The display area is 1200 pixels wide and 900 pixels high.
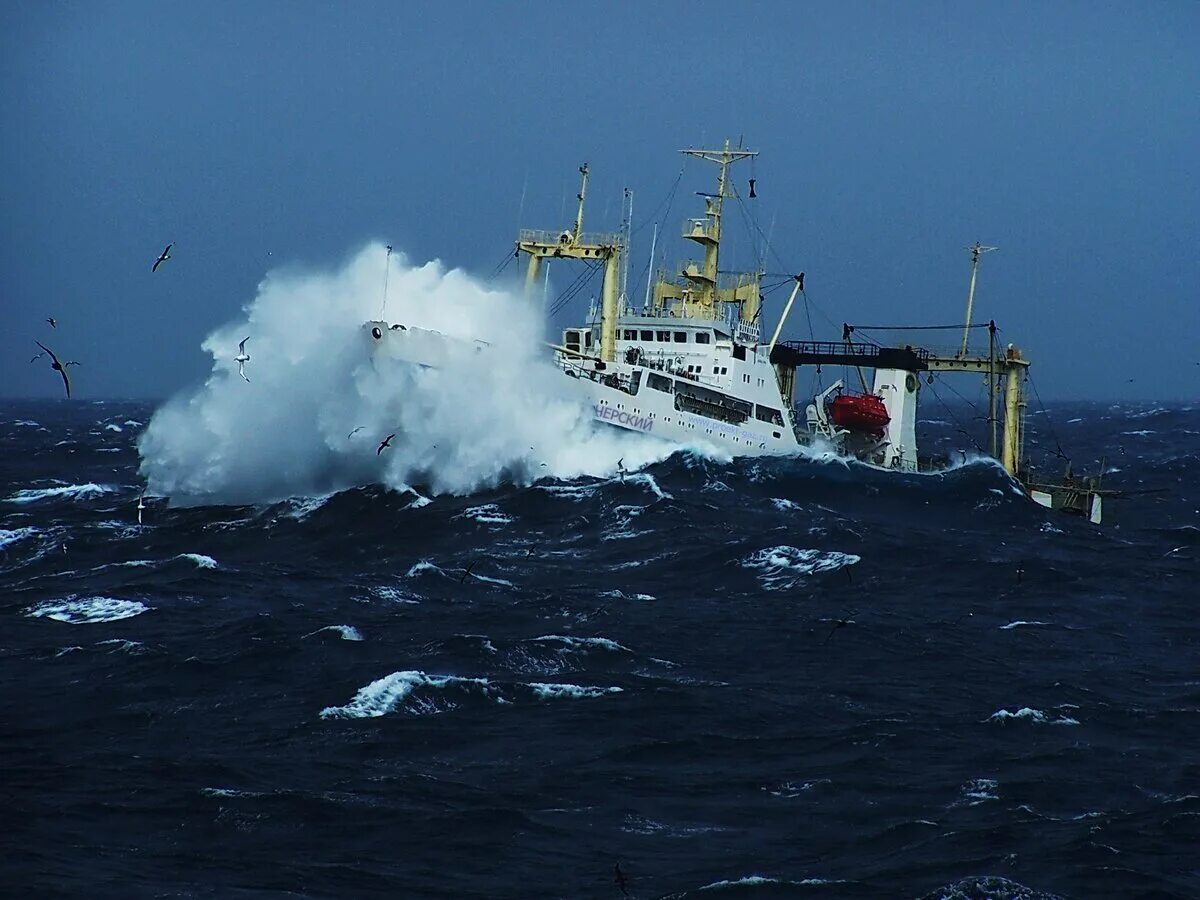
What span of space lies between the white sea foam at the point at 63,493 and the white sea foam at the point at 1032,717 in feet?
142

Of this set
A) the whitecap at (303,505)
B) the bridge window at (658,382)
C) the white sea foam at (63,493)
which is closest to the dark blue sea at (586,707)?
the whitecap at (303,505)

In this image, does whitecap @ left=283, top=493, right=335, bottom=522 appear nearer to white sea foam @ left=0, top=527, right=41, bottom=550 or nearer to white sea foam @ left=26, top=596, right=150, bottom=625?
white sea foam @ left=0, top=527, right=41, bottom=550

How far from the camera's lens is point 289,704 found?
29.4 metres

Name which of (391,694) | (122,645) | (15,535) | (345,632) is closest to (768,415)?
(15,535)

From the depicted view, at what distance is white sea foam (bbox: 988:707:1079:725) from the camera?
1144 inches

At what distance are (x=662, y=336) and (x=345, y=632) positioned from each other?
32.0 metres

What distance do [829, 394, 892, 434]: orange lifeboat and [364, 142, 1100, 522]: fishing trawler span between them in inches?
2.7

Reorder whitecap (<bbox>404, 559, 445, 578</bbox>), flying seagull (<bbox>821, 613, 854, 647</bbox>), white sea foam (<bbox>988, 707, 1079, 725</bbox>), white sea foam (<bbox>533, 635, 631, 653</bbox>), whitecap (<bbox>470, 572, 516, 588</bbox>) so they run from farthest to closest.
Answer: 1. whitecap (<bbox>404, 559, 445, 578</bbox>)
2. whitecap (<bbox>470, 572, 516, 588</bbox>)
3. flying seagull (<bbox>821, 613, 854, 647</bbox>)
4. white sea foam (<bbox>533, 635, 631, 653</bbox>)
5. white sea foam (<bbox>988, 707, 1079, 725</bbox>)

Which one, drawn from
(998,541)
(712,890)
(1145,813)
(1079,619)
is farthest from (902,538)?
(712,890)

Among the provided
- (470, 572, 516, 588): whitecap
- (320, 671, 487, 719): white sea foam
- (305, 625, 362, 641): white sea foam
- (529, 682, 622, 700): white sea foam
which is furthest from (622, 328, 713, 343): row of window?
(320, 671, 487, 719): white sea foam

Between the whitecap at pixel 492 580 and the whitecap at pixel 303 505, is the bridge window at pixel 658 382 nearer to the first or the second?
the whitecap at pixel 303 505

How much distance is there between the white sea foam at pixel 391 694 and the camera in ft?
94.3

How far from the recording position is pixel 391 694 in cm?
2980

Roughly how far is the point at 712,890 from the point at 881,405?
50799mm
